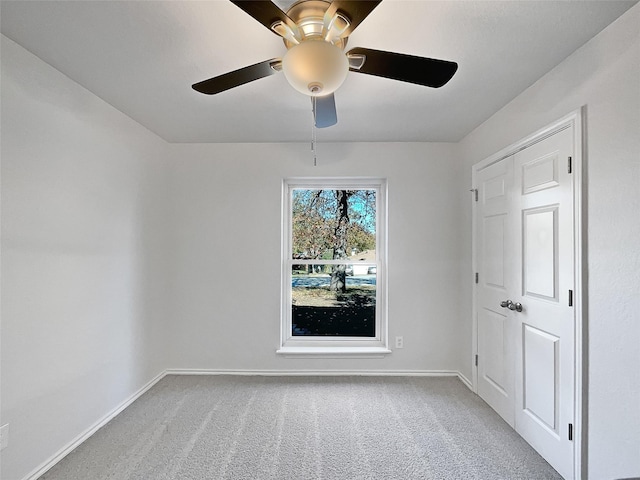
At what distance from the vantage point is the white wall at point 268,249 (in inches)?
126

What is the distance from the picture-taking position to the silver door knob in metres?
2.20

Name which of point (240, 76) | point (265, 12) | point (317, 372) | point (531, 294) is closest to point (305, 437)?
point (317, 372)

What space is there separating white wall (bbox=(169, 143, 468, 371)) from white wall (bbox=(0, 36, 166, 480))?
0.47 metres

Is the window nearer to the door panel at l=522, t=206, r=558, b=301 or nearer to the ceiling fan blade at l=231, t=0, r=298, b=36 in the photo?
the door panel at l=522, t=206, r=558, b=301

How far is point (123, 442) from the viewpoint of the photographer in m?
2.10

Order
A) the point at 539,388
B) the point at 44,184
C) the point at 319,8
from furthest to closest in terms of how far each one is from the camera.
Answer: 1. the point at 539,388
2. the point at 44,184
3. the point at 319,8

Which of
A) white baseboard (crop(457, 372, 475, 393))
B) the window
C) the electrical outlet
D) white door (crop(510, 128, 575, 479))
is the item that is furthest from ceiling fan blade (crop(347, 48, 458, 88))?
white baseboard (crop(457, 372, 475, 393))

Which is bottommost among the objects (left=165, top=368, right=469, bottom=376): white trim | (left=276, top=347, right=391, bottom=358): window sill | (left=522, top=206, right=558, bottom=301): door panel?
(left=165, top=368, right=469, bottom=376): white trim

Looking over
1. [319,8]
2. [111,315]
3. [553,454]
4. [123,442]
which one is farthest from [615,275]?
[111,315]

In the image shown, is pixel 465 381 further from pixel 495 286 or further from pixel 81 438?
pixel 81 438

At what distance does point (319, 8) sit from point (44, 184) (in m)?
1.77

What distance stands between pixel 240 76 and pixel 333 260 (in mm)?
2235

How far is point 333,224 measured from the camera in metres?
3.44

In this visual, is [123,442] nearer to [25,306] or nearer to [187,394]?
[187,394]
